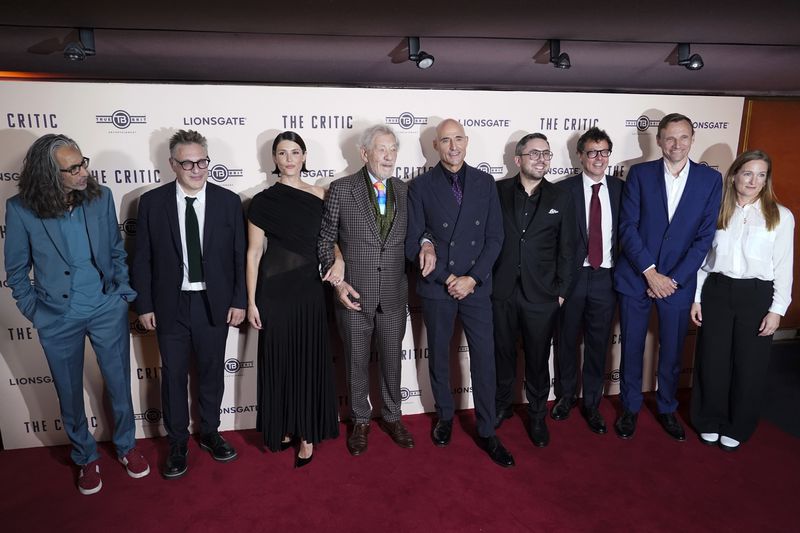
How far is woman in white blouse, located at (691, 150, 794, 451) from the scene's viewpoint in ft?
9.23

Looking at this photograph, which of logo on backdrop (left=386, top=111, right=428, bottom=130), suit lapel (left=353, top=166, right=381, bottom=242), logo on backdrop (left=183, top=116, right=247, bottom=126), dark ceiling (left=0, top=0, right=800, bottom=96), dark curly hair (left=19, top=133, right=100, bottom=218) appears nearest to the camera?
dark curly hair (left=19, top=133, right=100, bottom=218)

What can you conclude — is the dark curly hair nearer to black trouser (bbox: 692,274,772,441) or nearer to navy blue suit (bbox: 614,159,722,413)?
navy blue suit (bbox: 614,159,722,413)

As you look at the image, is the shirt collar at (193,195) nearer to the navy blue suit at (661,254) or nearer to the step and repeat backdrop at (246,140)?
the step and repeat backdrop at (246,140)

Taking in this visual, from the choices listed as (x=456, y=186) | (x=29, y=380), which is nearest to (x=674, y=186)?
(x=456, y=186)

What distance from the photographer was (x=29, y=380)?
311 centimetres

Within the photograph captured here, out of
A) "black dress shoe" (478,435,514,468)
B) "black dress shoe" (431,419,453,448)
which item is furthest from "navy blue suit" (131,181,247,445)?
"black dress shoe" (478,435,514,468)

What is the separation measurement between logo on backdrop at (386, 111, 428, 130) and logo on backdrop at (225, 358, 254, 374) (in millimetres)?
1846

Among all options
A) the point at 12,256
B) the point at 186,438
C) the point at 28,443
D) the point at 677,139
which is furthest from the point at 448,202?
the point at 28,443

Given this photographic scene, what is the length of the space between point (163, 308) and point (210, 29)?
3.15m

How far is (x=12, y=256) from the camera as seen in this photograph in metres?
2.46

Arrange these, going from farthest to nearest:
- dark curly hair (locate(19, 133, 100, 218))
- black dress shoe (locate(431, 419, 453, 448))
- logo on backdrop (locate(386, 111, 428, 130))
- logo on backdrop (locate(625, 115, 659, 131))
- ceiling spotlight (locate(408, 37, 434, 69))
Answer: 1. ceiling spotlight (locate(408, 37, 434, 69))
2. logo on backdrop (locate(625, 115, 659, 131))
3. logo on backdrop (locate(386, 111, 428, 130))
4. black dress shoe (locate(431, 419, 453, 448))
5. dark curly hair (locate(19, 133, 100, 218))

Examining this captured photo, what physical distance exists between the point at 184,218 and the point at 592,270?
2.45 meters

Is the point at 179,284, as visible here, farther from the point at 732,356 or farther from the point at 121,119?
the point at 732,356

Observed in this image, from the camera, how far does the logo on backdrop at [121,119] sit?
2.89 meters
